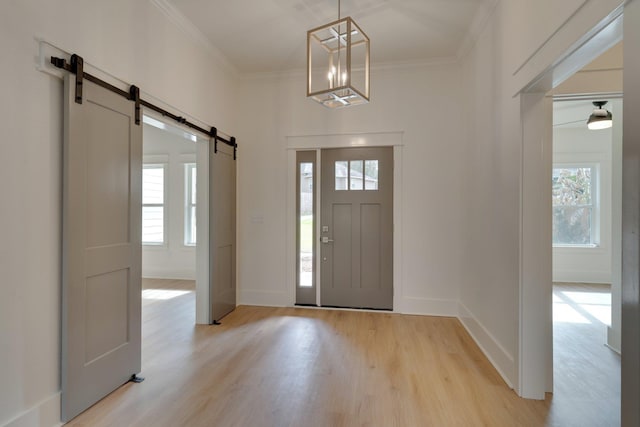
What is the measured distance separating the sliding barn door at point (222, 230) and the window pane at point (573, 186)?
19.6 feet

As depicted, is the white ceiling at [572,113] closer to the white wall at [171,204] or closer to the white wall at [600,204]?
the white wall at [600,204]

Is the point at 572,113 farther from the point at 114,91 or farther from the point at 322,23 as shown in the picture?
the point at 114,91

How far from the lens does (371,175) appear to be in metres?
4.38

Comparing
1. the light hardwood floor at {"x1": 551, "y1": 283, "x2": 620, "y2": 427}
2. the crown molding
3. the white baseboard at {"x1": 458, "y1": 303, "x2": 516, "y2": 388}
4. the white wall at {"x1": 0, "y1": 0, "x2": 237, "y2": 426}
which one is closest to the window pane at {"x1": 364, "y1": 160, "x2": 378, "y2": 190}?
the white baseboard at {"x1": 458, "y1": 303, "x2": 516, "y2": 388}

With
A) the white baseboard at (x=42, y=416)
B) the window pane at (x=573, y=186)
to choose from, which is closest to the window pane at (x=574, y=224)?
the window pane at (x=573, y=186)

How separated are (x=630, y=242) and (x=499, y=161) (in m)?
1.59

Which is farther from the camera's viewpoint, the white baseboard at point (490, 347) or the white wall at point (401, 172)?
the white wall at point (401, 172)

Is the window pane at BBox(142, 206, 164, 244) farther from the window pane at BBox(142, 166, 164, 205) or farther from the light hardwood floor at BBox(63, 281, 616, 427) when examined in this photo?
the light hardwood floor at BBox(63, 281, 616, 427)

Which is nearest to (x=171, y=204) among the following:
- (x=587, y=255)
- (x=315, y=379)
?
(x=315, y=379)

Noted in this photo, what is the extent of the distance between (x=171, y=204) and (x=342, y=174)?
12.9ft

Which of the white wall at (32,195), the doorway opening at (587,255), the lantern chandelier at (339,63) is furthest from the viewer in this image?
the doorway opening at (587,255)

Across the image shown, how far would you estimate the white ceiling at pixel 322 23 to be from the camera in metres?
3.07

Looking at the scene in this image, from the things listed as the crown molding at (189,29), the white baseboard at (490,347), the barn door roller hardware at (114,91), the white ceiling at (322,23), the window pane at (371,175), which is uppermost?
the white ceiling at (322,23)

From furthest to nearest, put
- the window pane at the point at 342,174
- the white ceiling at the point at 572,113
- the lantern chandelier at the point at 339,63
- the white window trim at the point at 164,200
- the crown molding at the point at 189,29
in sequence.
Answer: the white window trim at the point at 164,200 < the white ceiling at the point at 572,113 < the window pane at the point at 342,174 < the crown molding at the point at 189,29 < the lantern chandelier at the point at 339,63
